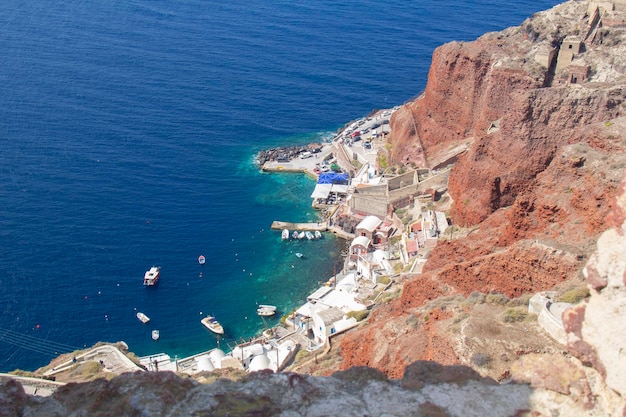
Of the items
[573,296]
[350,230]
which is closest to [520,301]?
[573,296]

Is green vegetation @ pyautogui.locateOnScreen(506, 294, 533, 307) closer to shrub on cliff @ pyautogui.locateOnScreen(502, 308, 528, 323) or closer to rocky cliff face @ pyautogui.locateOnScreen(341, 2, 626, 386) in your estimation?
rocky cliff face @ pyautogui.locateOnScreen(341, 2, 626, 386)

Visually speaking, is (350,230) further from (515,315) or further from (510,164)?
(515,315)

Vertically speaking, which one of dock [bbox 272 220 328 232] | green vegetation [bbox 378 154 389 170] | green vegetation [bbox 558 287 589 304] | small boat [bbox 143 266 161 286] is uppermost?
green vegetation [bbox 558 287 589 304]

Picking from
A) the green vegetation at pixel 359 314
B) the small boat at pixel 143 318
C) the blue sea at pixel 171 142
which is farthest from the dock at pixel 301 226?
the green vegetation at pixel 359 314

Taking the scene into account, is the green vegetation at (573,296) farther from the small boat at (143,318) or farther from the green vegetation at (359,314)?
the small boat at (143,318)

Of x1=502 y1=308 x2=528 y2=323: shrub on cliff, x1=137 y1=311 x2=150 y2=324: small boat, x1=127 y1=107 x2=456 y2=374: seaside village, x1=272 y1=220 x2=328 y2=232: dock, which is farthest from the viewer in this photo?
x1=272 y1=220 x2=328 y2=232: dock

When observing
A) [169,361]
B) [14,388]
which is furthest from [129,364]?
[14,388]

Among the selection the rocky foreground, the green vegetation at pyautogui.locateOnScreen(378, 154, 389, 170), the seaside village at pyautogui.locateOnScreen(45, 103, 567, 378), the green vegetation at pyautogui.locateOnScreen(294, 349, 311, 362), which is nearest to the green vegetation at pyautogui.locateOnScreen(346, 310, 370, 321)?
the seaside village at pyautogui.locateOnScreen(45, 103, 567, 378)
